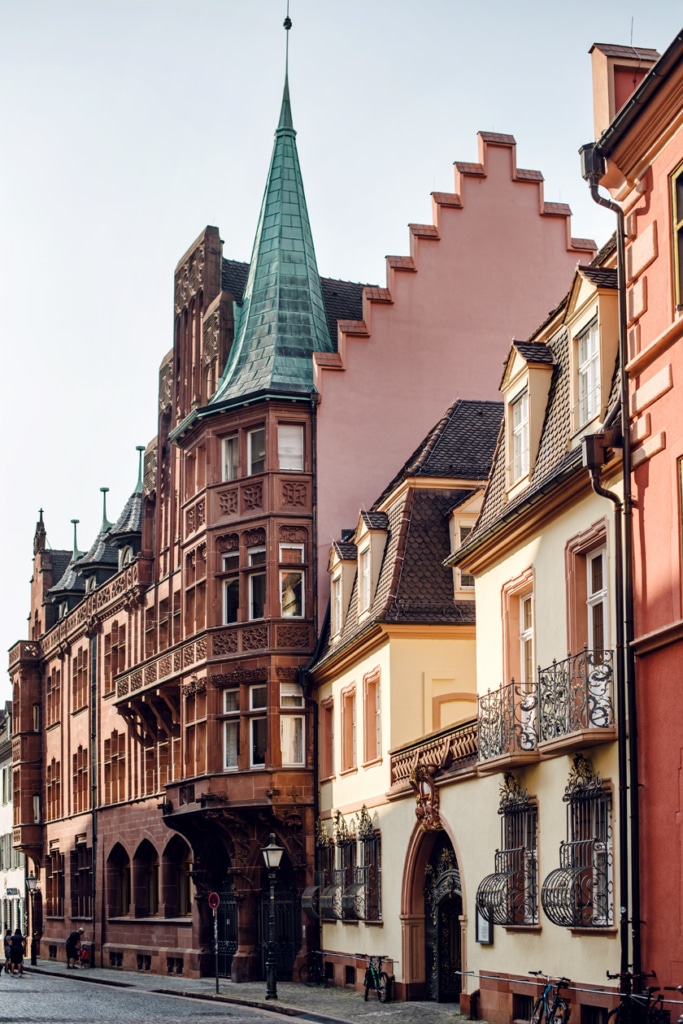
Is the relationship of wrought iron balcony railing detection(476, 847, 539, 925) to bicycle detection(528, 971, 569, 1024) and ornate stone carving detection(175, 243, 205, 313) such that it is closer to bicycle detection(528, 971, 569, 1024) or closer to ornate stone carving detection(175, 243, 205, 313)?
bicycle detection(528, 971, 569, 1024)

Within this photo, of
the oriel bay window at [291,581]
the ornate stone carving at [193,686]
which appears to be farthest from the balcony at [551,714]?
the ornate stone carving at [193,686]

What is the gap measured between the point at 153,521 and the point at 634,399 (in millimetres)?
33280

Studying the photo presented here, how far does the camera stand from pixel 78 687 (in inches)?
2507

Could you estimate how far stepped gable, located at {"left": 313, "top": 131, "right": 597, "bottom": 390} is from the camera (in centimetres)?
4231

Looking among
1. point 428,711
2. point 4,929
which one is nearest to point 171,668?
point 428,711

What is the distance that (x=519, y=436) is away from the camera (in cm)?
2558

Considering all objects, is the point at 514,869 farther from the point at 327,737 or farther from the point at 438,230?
the point at 438,230

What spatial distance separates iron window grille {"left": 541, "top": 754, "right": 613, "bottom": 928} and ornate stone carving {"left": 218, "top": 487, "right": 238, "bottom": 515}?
2128cm

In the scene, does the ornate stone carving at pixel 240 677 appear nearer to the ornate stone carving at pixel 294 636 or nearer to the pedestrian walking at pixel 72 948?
the ornate stone carving at pixel 294 636

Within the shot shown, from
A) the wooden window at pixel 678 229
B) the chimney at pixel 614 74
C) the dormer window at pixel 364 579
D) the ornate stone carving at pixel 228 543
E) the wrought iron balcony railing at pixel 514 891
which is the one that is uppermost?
the chimney at pixel 614 74

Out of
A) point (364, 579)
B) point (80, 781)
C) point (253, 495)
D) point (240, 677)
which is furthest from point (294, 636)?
point (80, 781)

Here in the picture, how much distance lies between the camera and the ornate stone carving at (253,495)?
41781 mm

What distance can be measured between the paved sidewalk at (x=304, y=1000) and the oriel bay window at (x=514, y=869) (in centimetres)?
251

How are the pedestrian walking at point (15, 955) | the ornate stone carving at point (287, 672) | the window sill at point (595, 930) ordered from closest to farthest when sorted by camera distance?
the window sill at point (595, 930)
the ornate stone carving at point (287, 672)
the pedestrian walking at point (15, 955)
